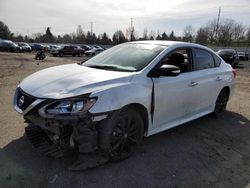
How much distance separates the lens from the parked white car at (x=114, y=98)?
3.34m

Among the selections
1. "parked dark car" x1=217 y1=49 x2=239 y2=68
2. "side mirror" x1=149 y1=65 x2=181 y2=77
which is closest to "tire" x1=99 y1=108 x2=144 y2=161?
"side mirror" x1=149 y1=65 x2=181 y2=77

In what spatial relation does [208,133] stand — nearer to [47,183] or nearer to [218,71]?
[218,71]

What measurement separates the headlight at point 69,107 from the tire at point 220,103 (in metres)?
3.73

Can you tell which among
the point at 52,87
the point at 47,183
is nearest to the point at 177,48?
the point at 52,87

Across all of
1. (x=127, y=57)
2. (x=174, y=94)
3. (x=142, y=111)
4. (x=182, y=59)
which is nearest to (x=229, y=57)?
(x=182, y=59)

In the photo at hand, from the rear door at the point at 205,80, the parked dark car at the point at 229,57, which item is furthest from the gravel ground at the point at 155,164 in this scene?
the parked dark car at the point at 229,57

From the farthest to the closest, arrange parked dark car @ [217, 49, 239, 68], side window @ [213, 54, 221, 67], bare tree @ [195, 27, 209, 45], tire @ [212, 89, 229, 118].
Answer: bare tree @ [195, 27, 209, 45]
parked dark car @ [217, 49, 239, 68]
tire @ [212, 89, 229, 118]
side window @ [213, 54, 221, 67]

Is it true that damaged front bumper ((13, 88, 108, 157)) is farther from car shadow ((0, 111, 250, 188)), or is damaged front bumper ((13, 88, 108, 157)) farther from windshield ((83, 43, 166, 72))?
windshield ((83, 43, 166, 72))

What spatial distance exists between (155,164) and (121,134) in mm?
654

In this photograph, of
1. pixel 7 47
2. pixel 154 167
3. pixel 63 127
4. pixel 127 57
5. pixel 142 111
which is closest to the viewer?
pixel 63 127

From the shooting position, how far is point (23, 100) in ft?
12.0

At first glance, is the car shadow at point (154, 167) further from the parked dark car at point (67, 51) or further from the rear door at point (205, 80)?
the parked dark car at point (67, 51)

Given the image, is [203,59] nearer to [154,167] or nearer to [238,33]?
[154,167]

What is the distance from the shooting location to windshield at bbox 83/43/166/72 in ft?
14.0
